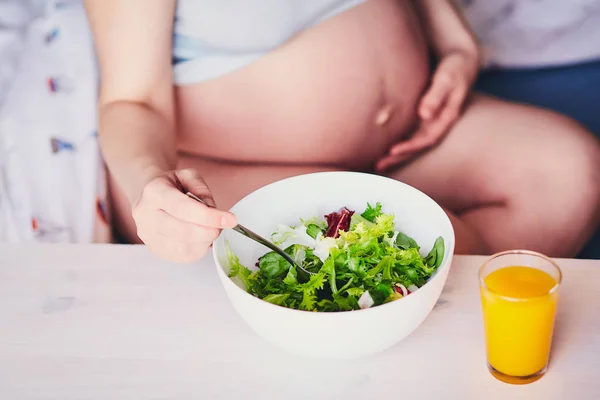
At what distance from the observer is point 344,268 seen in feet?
2.68

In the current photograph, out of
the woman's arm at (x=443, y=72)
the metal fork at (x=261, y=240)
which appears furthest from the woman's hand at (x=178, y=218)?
the woman's arm at (x=443, y=72)

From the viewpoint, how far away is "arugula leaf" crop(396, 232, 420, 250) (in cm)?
90

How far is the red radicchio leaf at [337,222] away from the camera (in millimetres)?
904

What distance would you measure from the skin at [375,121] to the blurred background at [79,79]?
0.03 metres

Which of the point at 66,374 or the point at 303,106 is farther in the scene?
the point at 303,106

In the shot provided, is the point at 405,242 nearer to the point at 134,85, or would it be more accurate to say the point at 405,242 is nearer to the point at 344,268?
the point at 344,268

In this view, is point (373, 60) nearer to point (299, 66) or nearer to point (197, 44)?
point (299, 66)

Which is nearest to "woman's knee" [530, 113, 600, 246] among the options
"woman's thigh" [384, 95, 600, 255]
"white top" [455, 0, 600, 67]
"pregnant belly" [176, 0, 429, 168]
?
"woman's thigh" [384, 95, 600, 255]

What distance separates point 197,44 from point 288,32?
0.59 feet

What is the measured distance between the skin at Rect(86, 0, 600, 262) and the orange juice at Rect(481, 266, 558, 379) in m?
0.49

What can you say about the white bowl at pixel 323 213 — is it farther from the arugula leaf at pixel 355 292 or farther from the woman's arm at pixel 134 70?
the woman's arm at pixel 134 70

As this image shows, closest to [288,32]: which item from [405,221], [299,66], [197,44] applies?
[299,66]

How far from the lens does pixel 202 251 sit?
2.81ft

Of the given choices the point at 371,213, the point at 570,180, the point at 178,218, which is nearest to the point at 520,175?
the point at 570,180
